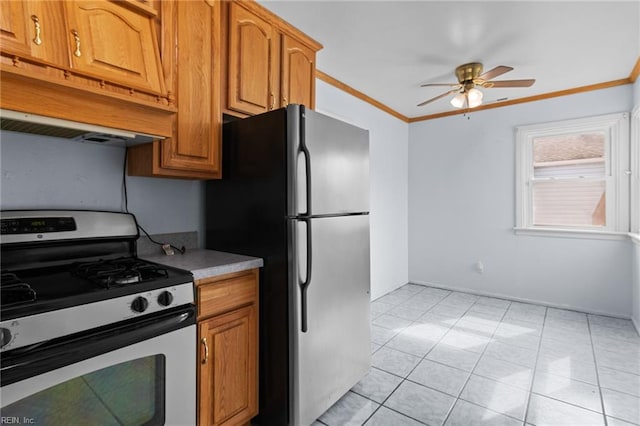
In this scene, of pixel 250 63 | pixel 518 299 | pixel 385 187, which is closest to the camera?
pixel 250 63

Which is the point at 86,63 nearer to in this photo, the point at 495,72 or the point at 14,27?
the point at 14,27

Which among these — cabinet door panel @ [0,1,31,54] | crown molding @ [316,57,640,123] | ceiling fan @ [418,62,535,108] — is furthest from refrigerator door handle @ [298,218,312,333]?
crown molding @ [316,57,640,123]

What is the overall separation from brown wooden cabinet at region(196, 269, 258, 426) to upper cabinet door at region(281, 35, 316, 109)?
131cm

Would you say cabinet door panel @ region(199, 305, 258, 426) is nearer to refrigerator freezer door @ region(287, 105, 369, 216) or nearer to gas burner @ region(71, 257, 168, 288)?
gas burner @ region(71, 257, 168, 288)

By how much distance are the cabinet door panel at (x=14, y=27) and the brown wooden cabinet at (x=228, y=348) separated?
3.56ft

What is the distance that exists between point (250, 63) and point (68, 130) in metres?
1.06

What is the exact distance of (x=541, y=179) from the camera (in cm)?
375

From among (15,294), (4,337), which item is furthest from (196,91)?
(4,337)

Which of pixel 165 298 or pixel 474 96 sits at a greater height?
pixel 474 96

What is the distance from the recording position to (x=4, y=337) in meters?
0.89

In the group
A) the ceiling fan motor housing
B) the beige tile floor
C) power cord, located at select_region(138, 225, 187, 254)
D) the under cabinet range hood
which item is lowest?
the beige tile floor

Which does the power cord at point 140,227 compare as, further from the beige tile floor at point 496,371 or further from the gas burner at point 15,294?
the beige tile floor at point 496,371

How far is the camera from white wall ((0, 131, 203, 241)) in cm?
144

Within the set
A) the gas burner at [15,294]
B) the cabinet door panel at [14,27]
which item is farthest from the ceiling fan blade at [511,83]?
the gas burner at [15,294]
